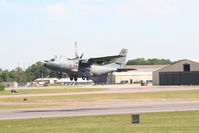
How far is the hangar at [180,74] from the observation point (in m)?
137

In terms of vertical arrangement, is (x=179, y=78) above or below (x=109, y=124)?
above

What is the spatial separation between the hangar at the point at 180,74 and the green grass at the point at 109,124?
9273 centimetres

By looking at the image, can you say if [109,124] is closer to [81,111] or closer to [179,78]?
[81,111]

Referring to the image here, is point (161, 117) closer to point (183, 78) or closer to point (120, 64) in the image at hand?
point (120, 64)

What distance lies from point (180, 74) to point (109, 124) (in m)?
107

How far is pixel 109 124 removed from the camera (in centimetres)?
3762

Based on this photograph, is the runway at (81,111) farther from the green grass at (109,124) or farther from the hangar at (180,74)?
the hangar at (180,74)

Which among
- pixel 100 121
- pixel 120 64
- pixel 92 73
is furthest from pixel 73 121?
pixel 120 64

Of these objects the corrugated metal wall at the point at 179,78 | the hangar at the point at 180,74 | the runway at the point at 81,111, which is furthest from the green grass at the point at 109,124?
the hangar at the point at 180,74

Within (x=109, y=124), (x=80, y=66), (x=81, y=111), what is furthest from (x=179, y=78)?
(x=109, y=124)

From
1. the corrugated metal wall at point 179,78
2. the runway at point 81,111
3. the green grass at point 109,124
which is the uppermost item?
the corrugated metal wall at point 179,78

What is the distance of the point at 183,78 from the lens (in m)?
140

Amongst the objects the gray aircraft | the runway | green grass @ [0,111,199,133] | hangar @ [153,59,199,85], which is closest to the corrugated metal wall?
hangar @ [153,59,199,85]

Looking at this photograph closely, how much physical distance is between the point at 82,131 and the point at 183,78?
110622 mm
